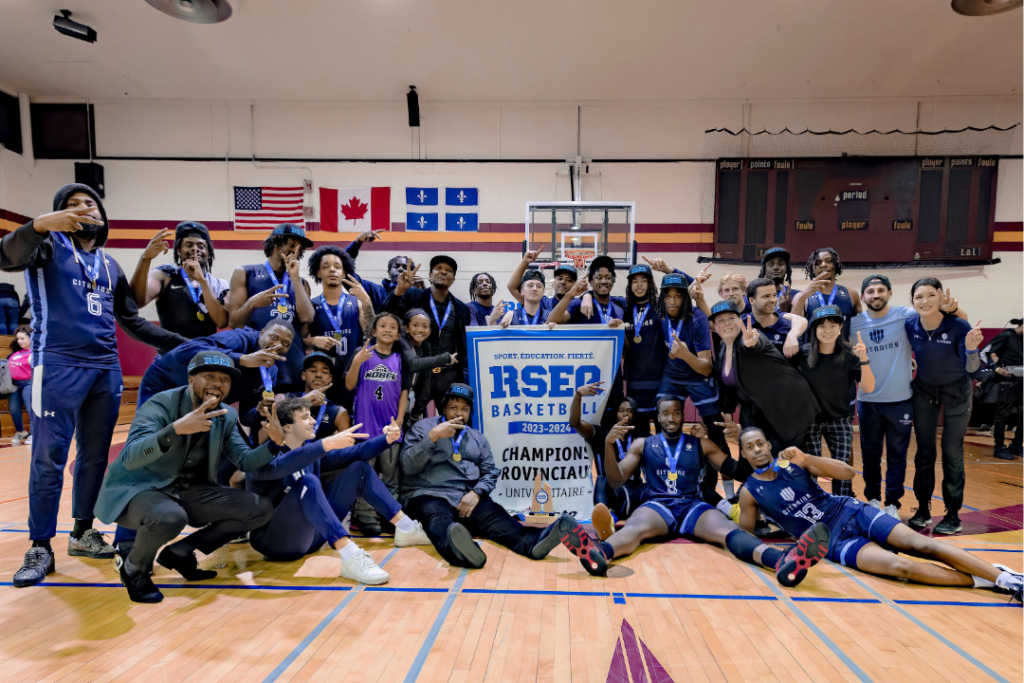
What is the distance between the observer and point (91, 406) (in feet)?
11.0

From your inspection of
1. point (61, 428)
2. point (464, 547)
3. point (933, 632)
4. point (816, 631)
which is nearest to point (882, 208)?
point (933, 632)

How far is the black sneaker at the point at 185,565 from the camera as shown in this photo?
10.4ft

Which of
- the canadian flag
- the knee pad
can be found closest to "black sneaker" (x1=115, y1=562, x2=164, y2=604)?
the knee pad

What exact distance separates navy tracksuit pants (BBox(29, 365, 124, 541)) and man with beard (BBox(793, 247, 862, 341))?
550cm

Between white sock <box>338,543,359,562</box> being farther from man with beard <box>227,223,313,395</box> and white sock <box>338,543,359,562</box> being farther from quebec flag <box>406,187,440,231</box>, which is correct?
quebec flag <box>406,187,440,231</box>

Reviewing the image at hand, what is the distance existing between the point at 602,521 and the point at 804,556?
130 centimetres

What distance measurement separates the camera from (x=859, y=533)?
3.45 metres

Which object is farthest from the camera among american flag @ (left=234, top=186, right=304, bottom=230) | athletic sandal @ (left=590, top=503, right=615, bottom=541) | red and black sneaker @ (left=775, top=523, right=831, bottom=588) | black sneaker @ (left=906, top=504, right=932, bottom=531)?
american flag @ (left=234, top=186, right=304, bottom=230)

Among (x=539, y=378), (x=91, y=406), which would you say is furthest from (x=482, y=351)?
(x=91, y=406)

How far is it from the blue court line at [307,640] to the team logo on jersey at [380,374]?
1.55 m

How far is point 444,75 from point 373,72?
1.31m

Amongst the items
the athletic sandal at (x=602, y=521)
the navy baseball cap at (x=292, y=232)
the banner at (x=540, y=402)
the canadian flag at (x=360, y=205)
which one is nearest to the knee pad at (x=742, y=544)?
the athletic sandal at (x=602, y=521)

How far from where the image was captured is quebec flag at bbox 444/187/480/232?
10.7 meters

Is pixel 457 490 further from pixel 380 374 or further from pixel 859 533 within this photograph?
pixel 859 533
